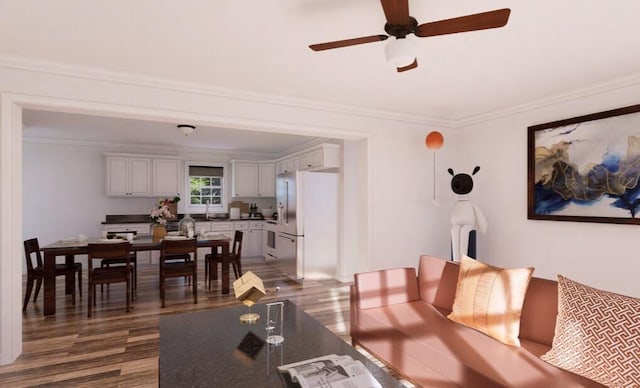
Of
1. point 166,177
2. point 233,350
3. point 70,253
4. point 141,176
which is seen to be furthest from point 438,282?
point 141,176

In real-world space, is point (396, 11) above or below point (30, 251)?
above

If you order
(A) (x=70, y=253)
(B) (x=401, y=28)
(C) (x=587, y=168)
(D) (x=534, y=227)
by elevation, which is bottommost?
(A) (x=70, y=253)

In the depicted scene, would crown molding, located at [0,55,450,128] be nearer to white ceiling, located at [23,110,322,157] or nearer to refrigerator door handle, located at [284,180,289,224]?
white ceiling, located at [23,110,322,157]

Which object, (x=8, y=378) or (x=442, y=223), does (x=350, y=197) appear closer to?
(x=442, y=223)

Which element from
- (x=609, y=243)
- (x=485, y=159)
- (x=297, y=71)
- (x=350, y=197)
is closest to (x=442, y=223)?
(x=485, y=159)

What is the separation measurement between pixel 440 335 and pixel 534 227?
2.40m

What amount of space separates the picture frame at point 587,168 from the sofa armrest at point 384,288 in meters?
1.88

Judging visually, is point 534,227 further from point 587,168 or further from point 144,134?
point 144,134

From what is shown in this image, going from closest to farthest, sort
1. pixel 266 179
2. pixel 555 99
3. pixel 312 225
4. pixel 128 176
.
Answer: pixel 555 99 → pixel 312 225 → pixel 128 176 → pixel 266 179

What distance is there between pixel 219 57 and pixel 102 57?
942 mm

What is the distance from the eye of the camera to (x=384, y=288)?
2869 mm

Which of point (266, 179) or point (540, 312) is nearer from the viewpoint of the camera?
point (540, 312)

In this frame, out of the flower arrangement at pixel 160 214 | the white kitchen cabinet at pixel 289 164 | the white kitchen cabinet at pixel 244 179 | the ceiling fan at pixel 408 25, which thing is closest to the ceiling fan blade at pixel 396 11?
the ceiling fan at pixel 408 25

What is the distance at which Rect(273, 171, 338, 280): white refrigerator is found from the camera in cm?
545
